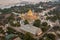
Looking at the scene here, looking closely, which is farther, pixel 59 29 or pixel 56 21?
pixel 56 21

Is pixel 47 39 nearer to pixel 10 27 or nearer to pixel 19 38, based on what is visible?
pixel 19 38

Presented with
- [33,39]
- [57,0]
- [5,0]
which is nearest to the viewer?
[33,39]

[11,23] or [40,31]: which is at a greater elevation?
[11,23]

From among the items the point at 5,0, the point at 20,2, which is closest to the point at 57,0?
the point at 20,2

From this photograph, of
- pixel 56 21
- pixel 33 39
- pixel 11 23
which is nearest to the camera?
pixel 33 39

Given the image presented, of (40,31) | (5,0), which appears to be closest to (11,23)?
(40,31)

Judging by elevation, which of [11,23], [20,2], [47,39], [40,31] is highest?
[20,2]

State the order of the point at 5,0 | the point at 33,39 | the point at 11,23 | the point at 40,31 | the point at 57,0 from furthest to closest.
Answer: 1. the point at 57,0
2. the point at 5,0
3. the point at 11,23
4. the point at 40,31
5. the point at 33,39

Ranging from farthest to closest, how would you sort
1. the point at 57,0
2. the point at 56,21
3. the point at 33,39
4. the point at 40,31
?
the point at 57,0
the point at 56,21
the point at 40,31
the point at 33,39

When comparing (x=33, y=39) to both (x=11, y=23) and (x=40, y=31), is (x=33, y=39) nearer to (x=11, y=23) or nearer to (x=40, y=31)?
(x=40, y=31)
